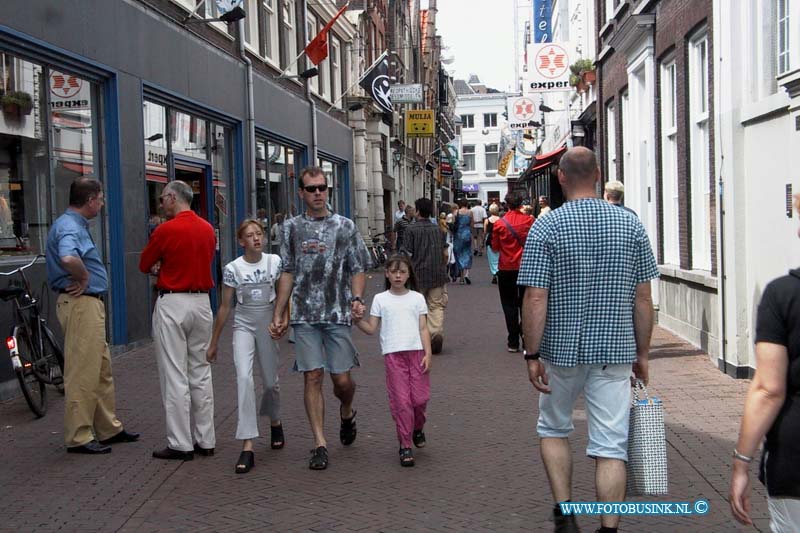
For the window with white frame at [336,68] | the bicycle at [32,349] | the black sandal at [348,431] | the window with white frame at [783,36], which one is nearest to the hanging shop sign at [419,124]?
the window with white frame at [336,68]

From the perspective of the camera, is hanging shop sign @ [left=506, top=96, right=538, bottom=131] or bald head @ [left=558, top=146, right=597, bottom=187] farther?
hanging shop sign @ [left=506, top=96, right=538, bottom=131]

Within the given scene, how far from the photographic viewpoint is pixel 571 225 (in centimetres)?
459

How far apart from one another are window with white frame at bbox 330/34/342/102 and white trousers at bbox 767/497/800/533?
25.5 meters

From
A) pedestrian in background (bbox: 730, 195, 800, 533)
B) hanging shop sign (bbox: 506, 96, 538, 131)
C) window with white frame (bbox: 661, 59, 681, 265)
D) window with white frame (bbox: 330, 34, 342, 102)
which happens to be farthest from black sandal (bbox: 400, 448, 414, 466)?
hanging shop sign (bbox: 506, 96, 538, 131)

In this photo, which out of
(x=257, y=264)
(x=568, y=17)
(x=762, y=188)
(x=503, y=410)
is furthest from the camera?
(x=568, y=17)

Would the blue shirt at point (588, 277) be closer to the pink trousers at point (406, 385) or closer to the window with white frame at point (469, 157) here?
the pink trousers at point (406, 385)

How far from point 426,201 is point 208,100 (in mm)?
5733

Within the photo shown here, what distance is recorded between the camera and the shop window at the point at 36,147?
31.2 ft

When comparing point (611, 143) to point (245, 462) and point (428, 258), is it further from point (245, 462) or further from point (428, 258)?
point (245, 462)

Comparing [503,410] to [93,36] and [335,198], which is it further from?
[335,198]

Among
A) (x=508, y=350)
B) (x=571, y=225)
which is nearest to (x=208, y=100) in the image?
(x=508, y=350)

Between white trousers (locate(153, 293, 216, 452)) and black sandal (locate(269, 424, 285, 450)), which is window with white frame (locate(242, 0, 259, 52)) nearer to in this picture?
white trousers (locate(153, 293, 216, 452))

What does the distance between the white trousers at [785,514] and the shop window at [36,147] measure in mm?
8092

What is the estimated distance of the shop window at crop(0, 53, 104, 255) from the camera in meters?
9.52
